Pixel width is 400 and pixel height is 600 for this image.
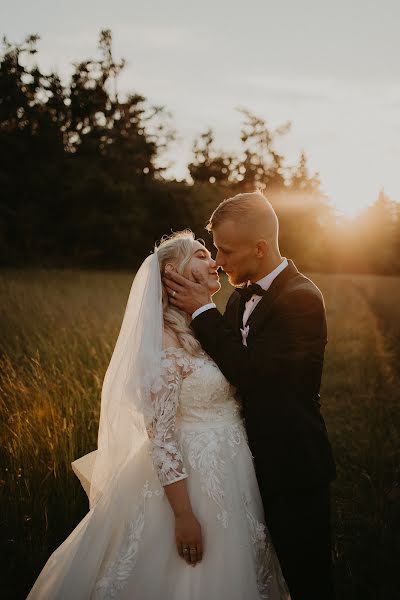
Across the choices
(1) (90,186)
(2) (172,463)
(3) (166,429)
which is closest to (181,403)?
(3) (166,429)

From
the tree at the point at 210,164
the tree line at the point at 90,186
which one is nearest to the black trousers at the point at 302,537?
the tree line at the point at 90,186

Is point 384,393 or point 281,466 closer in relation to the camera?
point 281,466

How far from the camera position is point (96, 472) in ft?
9.09

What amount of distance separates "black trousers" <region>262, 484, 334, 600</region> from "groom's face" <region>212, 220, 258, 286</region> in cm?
134

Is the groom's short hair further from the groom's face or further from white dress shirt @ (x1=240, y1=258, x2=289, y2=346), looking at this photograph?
white dress shirt @ (x1=240, y1=258, x2=289, y2=346)

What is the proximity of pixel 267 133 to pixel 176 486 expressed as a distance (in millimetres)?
41261

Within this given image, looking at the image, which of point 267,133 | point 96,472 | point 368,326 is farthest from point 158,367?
point 267,133

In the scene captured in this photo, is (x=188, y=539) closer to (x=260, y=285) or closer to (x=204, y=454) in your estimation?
(x=204, y=454)

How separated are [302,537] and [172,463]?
923mm

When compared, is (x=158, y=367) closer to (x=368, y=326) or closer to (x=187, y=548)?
(x=187, y=548)

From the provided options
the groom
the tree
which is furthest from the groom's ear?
the tree

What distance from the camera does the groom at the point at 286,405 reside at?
2547 mm

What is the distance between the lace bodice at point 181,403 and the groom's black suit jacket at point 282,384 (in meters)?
0.09

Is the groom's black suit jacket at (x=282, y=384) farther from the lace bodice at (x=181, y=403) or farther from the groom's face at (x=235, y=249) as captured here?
the groom's face at (x=235, y=249)
